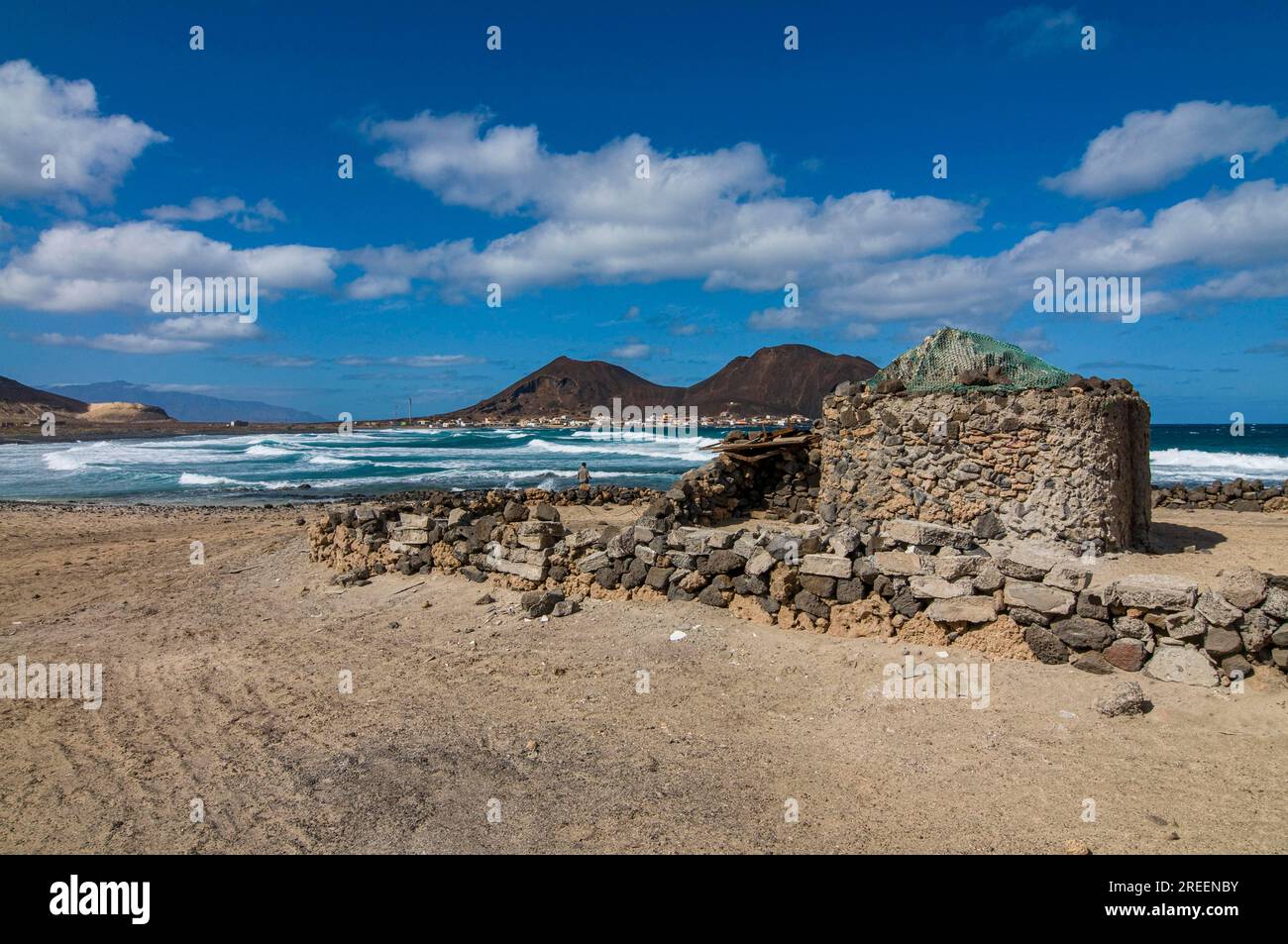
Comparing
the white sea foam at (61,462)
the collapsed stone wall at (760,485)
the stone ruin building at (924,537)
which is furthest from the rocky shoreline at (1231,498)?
the white sea foam at (61,462)

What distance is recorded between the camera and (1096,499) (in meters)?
9.95

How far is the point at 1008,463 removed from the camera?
33.8ft

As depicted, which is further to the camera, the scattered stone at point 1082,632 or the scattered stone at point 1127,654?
the scattered stone at point 1082,632

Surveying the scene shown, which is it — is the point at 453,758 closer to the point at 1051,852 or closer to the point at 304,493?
the point at 1051,852

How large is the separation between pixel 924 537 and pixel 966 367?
562 cm

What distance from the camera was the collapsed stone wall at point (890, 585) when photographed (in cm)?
509

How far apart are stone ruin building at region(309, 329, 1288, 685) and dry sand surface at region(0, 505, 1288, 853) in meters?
0.33

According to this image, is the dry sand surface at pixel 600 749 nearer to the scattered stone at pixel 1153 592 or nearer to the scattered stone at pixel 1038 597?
the scattered stone at pixel 1038 597

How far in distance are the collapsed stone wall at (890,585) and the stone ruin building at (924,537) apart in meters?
0.02

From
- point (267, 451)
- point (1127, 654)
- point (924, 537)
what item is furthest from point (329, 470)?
point (1127, 654)
